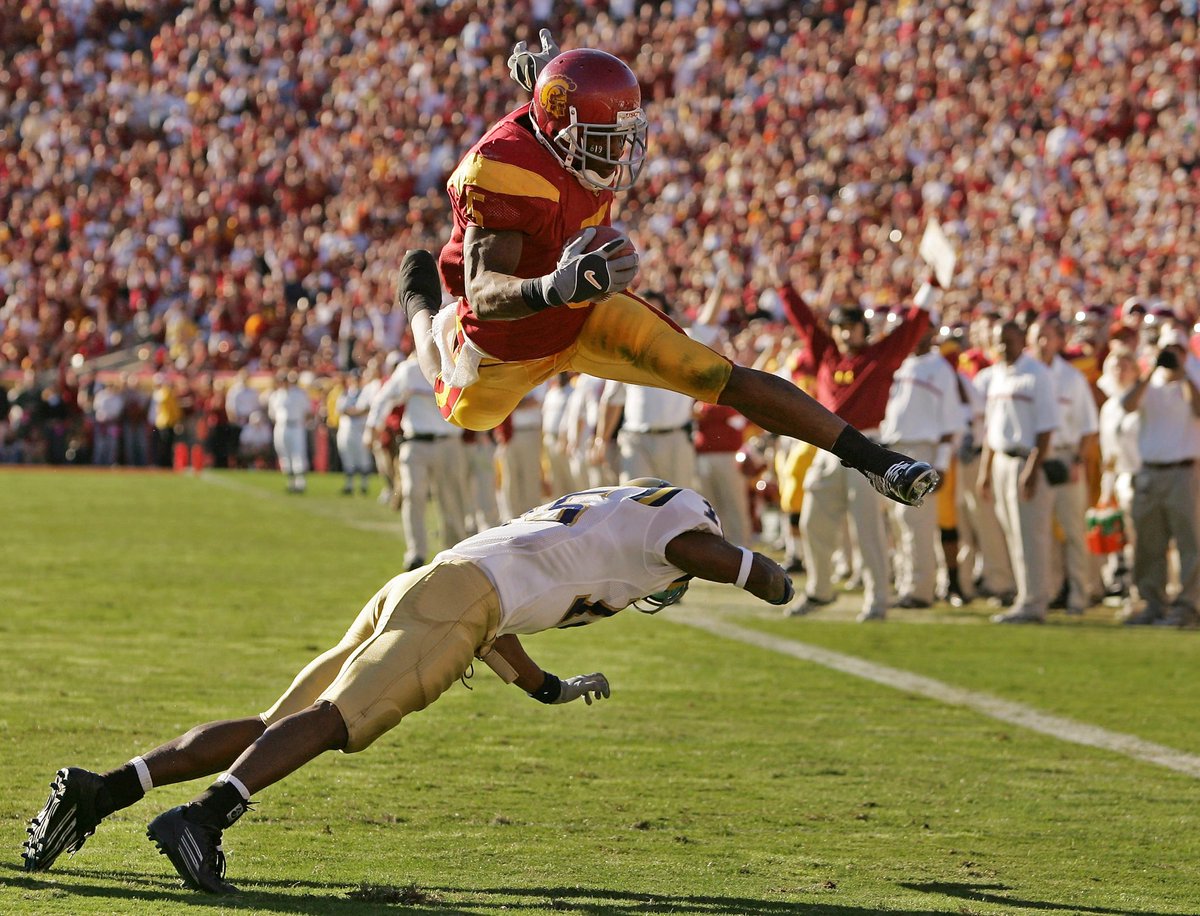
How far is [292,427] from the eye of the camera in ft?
80.3

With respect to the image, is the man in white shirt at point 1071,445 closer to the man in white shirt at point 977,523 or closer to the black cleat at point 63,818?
the man in white shirt at point 977,523

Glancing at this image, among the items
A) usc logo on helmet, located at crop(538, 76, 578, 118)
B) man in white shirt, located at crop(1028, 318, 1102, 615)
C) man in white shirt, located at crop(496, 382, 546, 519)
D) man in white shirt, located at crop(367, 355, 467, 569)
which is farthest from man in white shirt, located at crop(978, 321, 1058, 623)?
usc logo on helmet, located at crop(538, 76, 578, 118)

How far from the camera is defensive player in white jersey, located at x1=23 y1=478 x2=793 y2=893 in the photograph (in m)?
4.43

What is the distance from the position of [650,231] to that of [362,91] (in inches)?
334

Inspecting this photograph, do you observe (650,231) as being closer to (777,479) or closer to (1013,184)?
(1013,184)

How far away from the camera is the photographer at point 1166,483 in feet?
36.9

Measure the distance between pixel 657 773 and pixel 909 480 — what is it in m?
1.69

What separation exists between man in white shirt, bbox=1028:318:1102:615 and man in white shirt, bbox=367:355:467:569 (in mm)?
4545

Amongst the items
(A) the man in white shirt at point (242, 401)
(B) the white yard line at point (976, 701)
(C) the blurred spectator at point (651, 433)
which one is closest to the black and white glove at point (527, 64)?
(B) the white yard line at point (976, 701)

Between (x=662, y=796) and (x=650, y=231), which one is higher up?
(x=650, y=231)

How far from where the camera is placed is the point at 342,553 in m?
15.2

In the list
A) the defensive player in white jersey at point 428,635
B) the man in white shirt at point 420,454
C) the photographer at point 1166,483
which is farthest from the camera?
the man in white shirt at point 420,454

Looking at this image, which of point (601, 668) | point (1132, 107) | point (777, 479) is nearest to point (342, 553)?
point (777, 479)

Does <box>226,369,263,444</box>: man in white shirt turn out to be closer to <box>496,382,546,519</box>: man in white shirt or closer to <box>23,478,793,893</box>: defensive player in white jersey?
<box>496,382,546,519</box>: man in white shirt
